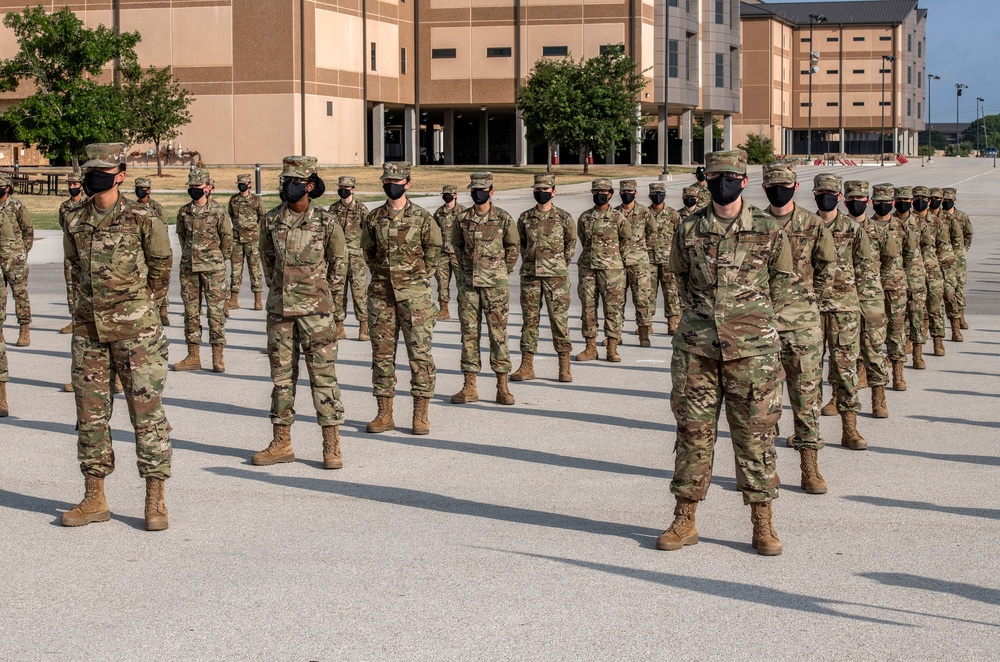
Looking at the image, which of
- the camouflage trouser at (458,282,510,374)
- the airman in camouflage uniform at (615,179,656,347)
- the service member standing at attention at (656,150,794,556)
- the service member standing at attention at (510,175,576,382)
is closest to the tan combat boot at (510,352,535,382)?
the service member standing at attention at (510,175,576,382)

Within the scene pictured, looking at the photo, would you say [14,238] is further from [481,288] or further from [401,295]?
[401,295]

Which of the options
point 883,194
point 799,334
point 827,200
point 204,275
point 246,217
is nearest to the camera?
point 799,334

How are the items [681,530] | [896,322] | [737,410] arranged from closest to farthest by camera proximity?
[737,410], [681,530], [896,322]

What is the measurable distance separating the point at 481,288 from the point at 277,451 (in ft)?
11.1

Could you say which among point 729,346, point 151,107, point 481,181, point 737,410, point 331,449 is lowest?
point 331,449

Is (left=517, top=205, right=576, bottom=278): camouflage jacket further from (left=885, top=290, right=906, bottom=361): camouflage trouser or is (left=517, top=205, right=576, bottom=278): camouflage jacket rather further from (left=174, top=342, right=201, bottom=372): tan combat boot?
(left=174, top=342, right=201, bottom=372): tan combat boot

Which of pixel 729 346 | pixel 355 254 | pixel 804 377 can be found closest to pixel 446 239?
pixel 355 254

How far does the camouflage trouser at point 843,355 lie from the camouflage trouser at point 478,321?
11.0 feet

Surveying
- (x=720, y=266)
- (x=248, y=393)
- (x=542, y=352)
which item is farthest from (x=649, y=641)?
(x=542, y=352)

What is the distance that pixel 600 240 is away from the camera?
53.2ft

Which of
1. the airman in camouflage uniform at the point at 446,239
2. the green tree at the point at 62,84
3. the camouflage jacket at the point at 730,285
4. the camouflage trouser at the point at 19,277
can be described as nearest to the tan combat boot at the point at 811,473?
the camouflage jacket at the point at 730,285

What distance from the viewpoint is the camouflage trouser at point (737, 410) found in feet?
25.3

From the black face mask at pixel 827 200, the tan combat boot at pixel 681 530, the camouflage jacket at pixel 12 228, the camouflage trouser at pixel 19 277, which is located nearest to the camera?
the tan combat boot at pixel 681 530

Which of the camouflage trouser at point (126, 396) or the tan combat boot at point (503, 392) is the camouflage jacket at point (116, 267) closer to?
the camouflage trouser at point (126, 396)
